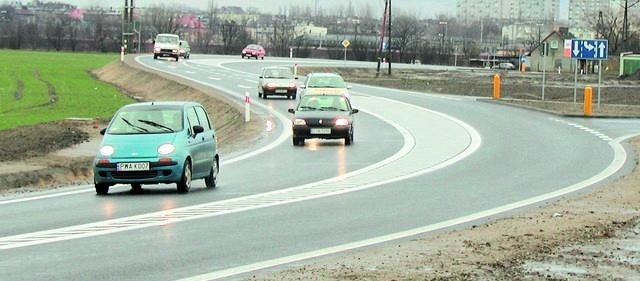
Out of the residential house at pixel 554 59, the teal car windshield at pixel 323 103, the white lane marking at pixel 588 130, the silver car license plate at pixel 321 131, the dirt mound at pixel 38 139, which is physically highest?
the residential house at pixel 554 59

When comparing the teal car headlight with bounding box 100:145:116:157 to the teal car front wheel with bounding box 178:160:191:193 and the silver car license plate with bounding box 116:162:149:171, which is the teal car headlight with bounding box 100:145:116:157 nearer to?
the silver car license plate with bounding box 116:162:149:171

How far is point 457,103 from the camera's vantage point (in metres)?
55.8

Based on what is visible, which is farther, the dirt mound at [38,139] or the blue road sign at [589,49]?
the blue road sign at [589,49]

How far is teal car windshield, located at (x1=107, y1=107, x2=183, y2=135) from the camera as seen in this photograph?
21.5 meters

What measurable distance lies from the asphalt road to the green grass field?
1485 centimetres

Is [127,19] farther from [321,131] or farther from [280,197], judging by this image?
[280,197]

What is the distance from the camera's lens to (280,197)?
792 inches

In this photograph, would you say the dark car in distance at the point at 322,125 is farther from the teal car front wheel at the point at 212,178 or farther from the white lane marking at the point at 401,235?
the teal car front wheel at the point at 212,178

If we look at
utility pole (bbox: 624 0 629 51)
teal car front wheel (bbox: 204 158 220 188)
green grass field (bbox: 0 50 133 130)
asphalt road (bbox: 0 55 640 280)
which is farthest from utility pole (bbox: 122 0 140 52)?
teal car front wheel (bbox: 204 158 220 188)

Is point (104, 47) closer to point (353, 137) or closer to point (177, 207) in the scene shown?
point (353, 137)

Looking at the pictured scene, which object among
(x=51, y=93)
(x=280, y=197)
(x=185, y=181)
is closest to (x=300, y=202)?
(x=280, y=197)

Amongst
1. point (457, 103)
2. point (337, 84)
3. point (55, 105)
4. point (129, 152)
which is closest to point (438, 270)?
point (129, 152)

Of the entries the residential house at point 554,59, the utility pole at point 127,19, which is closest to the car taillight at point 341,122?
the utility pole at point 127,19

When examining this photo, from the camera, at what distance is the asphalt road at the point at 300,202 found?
1277 cm
